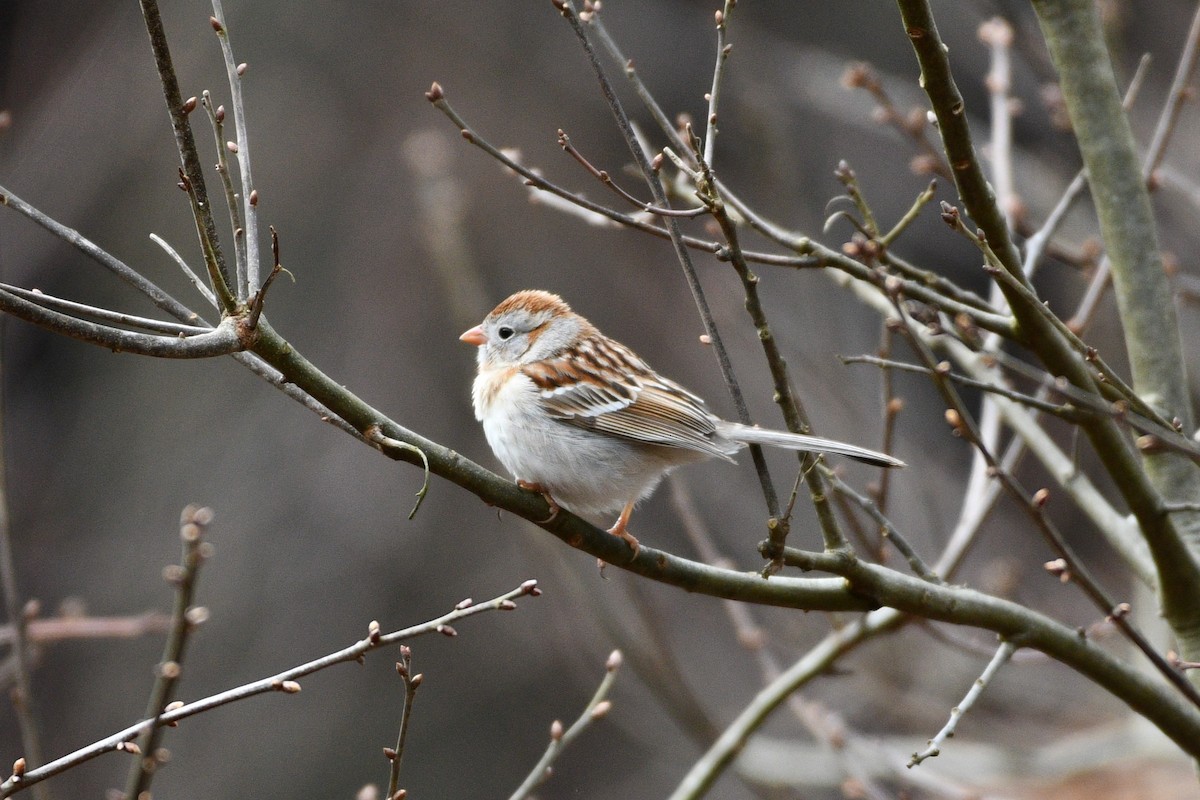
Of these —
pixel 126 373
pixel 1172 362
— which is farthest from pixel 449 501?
pixel 1172 362

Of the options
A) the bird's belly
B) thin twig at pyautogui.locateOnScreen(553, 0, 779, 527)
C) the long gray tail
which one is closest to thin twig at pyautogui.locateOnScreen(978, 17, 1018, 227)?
the long gray tail

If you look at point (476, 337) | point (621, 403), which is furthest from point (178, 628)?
point (476, 337)

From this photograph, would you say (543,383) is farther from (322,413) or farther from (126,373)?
(126,373)

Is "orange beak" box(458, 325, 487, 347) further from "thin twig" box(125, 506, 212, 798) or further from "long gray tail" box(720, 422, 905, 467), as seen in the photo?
"thin twig" box(125, 506, 212, 798)

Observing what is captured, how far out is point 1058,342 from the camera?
228cm

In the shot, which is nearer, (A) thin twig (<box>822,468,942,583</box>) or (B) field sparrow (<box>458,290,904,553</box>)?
(A) thin twig (<box>822,468,942,583</box>)

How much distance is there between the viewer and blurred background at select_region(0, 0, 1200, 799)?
22.5 ft

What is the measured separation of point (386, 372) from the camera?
27.1 feet

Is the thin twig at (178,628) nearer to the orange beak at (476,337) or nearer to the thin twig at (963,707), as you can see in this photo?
the thin twig at (963,707)

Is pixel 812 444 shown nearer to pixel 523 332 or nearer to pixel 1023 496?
pixel 1023 496

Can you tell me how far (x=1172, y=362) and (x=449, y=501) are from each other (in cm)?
649

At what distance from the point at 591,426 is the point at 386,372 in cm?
533

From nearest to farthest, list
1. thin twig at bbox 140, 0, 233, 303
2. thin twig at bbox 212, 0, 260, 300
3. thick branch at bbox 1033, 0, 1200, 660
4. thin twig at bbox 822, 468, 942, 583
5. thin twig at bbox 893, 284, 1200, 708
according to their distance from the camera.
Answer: thin twig at bbox 140, 0, 233, 303 < thin twig at bbox 212, 0, 260, 300 < thin twig at bbox 893, 284, 1200, 708 < thin twig at bbox 822, 468, 942, 583 < thick branch at bbox 1033, 0, 1200, 660

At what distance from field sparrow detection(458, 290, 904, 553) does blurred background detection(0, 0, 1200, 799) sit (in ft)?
8.53
